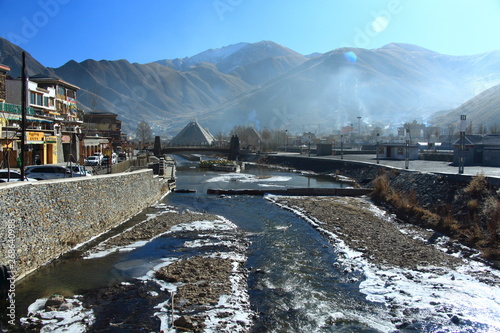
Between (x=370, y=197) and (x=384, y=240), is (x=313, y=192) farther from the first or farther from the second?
(x=384, y=240)

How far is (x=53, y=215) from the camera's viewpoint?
16859 millimetres

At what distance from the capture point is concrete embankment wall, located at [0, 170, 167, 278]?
1378cm

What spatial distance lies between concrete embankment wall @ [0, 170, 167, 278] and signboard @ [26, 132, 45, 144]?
2074 centimetres

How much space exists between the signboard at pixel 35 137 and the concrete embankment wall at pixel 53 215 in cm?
2074

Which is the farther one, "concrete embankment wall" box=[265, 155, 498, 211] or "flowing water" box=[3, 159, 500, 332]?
"concrete embankment wall" box=[265, 155, 498, 211]

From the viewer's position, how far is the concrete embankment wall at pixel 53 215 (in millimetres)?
13781

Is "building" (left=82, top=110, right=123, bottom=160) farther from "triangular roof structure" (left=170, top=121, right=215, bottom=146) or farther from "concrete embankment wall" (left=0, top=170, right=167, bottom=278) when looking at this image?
"triangular roof structure" (left=170, top=121, right=215, bottom=146)

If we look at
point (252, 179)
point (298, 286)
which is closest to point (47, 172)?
point (298, 286)

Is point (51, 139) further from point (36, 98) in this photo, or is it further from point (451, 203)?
point (451, 203)

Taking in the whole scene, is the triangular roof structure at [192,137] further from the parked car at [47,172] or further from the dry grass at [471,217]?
the dry grass at [471,217]

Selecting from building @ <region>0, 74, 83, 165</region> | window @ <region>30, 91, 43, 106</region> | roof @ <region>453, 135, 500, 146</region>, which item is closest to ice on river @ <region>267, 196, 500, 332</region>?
building @ <region>0, 74, 83, 165</region>

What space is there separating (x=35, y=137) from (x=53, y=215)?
3046 centimetres

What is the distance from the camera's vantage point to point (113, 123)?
106188 mm

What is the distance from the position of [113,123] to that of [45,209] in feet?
313
